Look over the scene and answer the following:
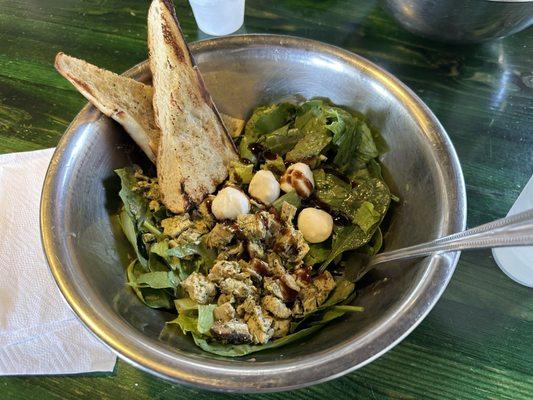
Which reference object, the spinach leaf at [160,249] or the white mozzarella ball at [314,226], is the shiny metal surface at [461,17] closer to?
the white mozzarella ball at [314,226]

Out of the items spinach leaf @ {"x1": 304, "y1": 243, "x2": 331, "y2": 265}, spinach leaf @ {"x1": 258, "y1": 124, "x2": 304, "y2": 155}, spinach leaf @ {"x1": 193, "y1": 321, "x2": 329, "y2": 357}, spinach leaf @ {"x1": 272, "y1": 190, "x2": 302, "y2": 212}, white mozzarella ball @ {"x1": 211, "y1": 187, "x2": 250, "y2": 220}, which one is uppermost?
spinach leaf @ {"x1": 258, "y1": 124, "x2": 304, "y2": 155}

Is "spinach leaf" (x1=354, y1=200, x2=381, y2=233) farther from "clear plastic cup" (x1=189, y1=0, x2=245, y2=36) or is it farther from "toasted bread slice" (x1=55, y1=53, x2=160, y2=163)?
"clear plastic cup" (x1=189, y1=0, x2=245, y2=36)

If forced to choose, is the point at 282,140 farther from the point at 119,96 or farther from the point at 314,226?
the point at 119,96

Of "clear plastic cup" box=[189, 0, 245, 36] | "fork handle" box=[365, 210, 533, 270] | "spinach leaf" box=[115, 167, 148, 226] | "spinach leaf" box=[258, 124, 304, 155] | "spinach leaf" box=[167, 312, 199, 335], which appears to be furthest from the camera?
"clear plastic cup" box=[189, 0, 245, 36]

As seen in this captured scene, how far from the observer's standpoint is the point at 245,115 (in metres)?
1.10

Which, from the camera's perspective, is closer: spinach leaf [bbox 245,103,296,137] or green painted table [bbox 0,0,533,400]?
green painted table [bbox 0,0,533,400]

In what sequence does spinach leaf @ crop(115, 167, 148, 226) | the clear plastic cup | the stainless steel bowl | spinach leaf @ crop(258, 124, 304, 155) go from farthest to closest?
the clear plastic cup
spinach leaf @ crop(258, 124, 304, 155)
spinach leaf @ crop(115, 167, 148, 226)
the stainless steel bowl

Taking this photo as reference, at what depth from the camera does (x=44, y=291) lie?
0.99 meters

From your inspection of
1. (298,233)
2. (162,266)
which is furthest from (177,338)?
(298,233)

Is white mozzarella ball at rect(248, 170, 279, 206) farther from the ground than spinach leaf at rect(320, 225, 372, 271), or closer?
farther from the ground

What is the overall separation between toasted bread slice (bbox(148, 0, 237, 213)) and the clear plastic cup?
482 mm

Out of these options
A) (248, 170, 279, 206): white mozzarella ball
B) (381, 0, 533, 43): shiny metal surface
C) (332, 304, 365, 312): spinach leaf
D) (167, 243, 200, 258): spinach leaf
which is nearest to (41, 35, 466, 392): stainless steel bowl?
(332, 304, 365, 312): spinach leaf

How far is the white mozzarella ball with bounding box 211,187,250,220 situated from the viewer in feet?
2.86

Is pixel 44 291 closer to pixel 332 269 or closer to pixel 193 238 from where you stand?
pixel 193 238
